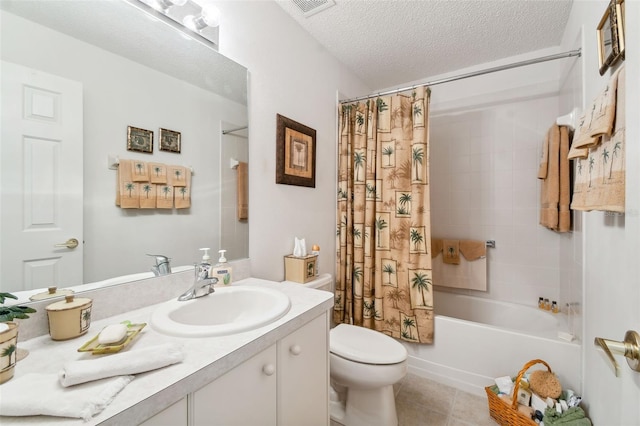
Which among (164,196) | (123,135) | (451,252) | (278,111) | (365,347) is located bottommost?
(365,347)

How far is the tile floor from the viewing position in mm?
1546

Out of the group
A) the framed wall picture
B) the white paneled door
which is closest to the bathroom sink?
the white paneled door

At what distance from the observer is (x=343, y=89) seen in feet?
7.85

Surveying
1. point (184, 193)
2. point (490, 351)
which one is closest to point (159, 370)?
point (184, 193)

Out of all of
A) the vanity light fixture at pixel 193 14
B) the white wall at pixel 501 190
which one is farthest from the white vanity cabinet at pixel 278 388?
the white wall at pixel 501 190

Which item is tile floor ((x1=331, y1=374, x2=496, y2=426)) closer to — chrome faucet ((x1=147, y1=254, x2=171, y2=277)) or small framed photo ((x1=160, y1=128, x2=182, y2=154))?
chrome faucet ((x1=147, y1=254, x2=171, y2=277))

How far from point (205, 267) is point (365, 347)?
0.97m

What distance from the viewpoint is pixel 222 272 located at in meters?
1.26

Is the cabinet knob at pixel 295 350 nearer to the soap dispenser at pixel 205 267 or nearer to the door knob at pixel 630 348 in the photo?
the soap dispenser at pixel 205 267

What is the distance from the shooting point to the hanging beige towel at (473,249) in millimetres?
2438

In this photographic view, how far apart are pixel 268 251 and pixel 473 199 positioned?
202 cm

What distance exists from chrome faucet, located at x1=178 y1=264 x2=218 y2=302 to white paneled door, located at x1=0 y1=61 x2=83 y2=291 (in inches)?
13.3

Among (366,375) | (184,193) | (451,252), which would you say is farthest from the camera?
(451,252)

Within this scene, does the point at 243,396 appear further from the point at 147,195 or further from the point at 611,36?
the point at 611,36
